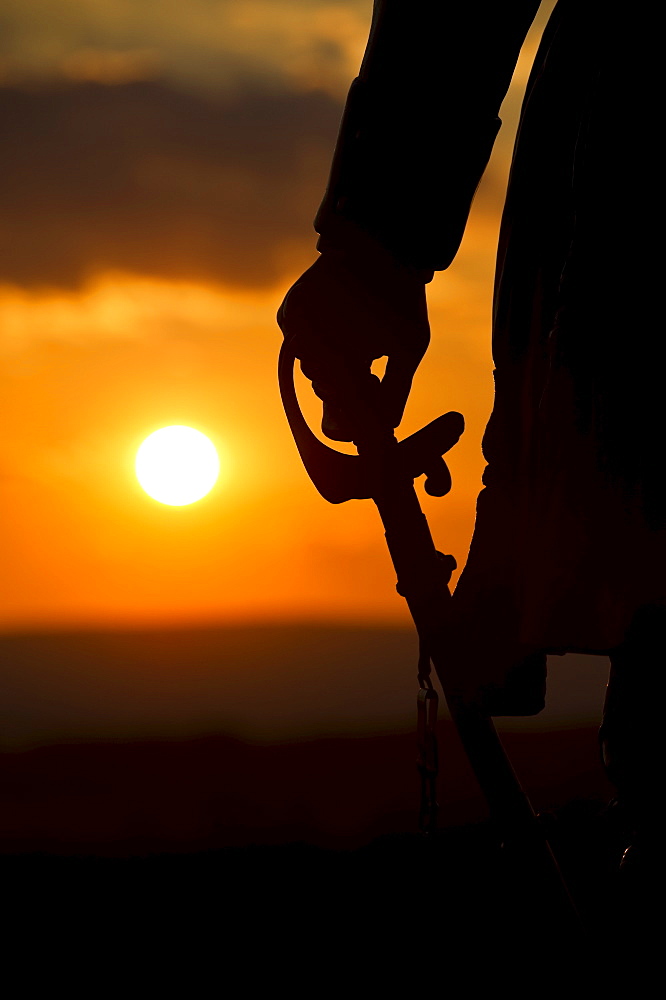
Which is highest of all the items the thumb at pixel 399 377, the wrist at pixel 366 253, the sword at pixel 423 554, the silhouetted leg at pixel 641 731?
the wrist at pixel 366 253

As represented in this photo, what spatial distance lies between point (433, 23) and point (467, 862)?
240 centimetres

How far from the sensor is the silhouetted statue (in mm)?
1501

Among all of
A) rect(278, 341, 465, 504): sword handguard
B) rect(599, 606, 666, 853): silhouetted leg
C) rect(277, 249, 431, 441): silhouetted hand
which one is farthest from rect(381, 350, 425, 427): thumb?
rect(599, 606, 666, 853): silhouetted leg

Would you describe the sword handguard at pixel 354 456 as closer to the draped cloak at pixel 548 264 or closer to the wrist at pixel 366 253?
the draped cloak at pixel 548 264

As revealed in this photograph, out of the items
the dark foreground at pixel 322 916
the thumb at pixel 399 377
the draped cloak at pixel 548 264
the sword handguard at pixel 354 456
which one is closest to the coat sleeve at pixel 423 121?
the draped cloak at pixel 548 264

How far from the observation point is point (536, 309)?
67.3 inches

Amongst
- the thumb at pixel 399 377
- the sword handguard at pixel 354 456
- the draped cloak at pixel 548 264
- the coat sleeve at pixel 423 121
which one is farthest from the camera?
the thumb at pixel 399 377

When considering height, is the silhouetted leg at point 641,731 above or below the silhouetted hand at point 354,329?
below

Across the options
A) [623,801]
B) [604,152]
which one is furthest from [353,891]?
[604,152]

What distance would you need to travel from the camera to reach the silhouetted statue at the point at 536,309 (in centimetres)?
150

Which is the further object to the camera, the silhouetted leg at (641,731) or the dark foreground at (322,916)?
the dark foreground at (322,916)

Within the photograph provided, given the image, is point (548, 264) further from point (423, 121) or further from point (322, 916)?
point (322, 916)

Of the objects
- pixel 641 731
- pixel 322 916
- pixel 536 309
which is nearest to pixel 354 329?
pixel 536 309

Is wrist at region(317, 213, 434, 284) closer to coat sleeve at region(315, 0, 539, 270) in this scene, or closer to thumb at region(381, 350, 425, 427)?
coat sleeve at region(315, 0, 539, 270)
